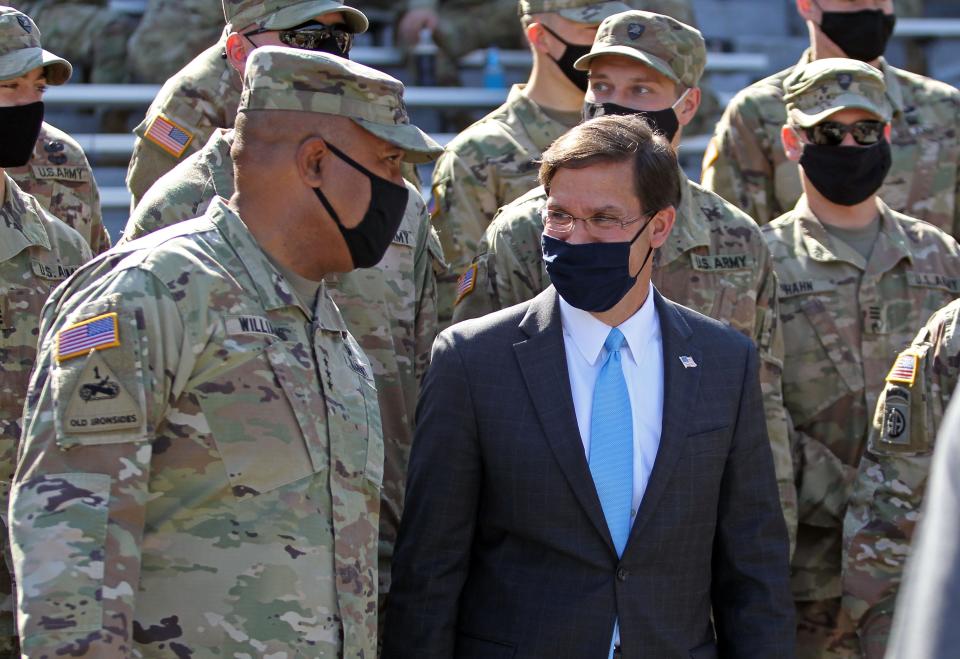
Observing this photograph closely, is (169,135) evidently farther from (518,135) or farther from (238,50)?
(518,135)

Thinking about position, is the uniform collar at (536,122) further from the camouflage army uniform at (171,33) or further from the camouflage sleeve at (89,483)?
the camouflage army uniform at (171,33)

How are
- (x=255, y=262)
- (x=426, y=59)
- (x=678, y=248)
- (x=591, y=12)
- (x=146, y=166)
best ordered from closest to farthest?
(x=255, y=262)
(x=678, y=248)
(x=146, y=166)
(x=591, y=12)
(x=426, y=59)

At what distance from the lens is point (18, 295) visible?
4.02m

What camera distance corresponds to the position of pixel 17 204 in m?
4.14

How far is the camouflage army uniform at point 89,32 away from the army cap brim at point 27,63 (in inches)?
178

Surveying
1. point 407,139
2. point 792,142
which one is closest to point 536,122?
point 792,142

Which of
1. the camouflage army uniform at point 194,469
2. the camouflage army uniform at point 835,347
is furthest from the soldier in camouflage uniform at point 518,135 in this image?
the camouflage army uniform at point 194,469

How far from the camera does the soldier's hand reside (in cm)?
914

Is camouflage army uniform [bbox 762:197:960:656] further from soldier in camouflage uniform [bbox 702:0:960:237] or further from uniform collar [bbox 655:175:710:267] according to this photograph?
soldier in camouflage uniform [bbox 702:0:960:237]

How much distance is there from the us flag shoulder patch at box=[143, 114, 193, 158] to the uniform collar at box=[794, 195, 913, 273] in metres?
1.95

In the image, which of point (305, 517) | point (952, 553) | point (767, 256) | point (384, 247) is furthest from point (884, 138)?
point (952, 553)

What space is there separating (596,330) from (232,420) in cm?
105

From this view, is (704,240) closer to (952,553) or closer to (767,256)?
(767,256)

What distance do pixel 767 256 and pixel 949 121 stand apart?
161 cm
